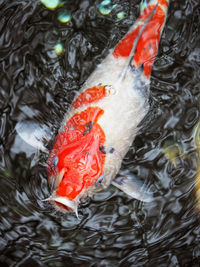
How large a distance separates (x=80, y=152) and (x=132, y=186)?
768 mm

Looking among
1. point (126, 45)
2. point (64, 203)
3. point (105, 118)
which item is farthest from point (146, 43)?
point (64, 203)

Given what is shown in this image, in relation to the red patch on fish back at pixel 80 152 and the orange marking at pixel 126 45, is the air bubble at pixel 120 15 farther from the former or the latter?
the red patch on fish back at pixel 80 152

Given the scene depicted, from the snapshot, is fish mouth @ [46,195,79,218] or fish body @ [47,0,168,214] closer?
fish mouth @ [46,195,79,218]

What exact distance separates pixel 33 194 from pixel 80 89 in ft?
4.29

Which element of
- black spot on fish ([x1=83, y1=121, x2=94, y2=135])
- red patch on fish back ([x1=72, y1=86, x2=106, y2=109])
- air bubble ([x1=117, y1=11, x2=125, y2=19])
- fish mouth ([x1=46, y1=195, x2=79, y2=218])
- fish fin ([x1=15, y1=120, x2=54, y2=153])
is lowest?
fish mouth ([x1=46, y1=195, x2=79, y2=218])

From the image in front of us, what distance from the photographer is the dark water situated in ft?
11.8

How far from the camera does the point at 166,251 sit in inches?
144

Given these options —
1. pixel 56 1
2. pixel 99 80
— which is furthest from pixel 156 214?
pixel 56 1

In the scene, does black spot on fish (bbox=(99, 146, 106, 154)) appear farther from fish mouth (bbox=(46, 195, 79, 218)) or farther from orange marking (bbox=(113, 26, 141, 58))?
orange marking (bbox=(113, 26, 141, 58))

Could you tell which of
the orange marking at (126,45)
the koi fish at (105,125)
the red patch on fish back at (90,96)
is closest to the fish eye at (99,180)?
the koi fish at (105,125)

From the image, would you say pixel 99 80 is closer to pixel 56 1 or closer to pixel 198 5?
pixel 56 1

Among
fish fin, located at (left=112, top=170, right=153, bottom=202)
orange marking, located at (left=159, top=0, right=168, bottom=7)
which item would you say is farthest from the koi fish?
orange marking, located at (left=159, top=0, right=168, bottom=7)

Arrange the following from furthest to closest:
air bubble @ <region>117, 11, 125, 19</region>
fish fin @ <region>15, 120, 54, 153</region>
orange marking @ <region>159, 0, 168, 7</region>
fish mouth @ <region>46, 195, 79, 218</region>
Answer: air bubble @ <region>117, 11, 125, 19</region> < orange marking @ <region>159, 0, 168, 7</region> < fish fin @ <region>15, 120, 54, 153</region> < fish mouth @ <region>46, 195, 79, 218</region>

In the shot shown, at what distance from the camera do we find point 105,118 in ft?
12.3
